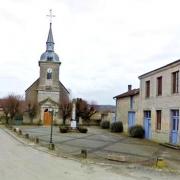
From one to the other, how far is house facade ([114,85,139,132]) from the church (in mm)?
19965

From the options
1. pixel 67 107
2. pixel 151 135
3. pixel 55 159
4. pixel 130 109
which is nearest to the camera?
pixel 55 159

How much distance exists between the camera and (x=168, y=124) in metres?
29.8

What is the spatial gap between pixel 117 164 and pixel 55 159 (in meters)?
2.99

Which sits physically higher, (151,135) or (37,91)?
(37,91)

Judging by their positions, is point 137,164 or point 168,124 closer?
point 137,164

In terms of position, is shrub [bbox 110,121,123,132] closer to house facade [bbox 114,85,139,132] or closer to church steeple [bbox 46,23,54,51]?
house facade [bbox 114,85,139,132]

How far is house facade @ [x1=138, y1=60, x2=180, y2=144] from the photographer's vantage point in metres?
29.1

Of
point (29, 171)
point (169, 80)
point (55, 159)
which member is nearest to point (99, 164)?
point (55, 159)

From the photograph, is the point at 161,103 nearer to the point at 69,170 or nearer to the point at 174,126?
the point at 174,126

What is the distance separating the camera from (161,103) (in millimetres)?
31859

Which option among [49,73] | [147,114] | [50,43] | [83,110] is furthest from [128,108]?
[50,43]

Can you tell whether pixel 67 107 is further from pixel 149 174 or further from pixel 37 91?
pixel 149 174

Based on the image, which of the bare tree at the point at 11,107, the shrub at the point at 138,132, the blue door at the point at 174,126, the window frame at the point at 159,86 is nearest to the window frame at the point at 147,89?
the window frame at the point at 159,86

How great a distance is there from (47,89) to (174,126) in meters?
41.3
